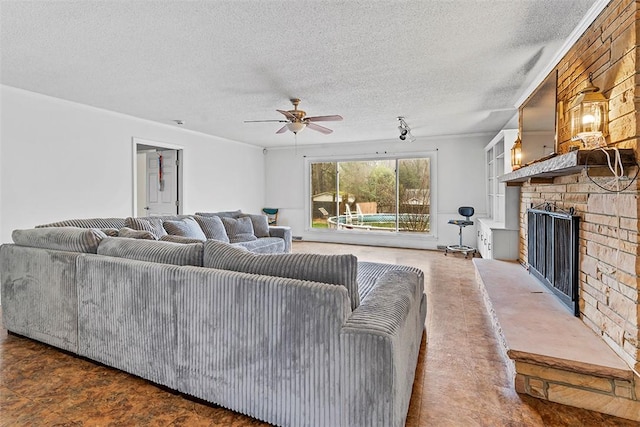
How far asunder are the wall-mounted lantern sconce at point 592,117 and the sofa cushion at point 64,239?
335 centimetres

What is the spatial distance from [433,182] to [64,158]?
6295 millimetres

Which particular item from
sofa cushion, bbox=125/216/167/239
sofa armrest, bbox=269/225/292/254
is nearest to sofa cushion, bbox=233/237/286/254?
sofa armrest, bbox=269/225/292/254

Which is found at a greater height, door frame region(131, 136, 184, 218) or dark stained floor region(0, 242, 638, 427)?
door frame region(131, 136, 184, 218)

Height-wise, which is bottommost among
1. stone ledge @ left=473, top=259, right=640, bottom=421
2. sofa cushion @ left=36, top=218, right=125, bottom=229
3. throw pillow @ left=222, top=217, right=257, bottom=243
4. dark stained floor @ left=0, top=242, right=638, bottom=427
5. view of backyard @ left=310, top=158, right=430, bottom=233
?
dark stained floor @ left=0, top=242, right=638, bottom=427

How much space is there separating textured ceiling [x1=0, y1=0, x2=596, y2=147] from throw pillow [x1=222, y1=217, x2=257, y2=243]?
5.74 ft

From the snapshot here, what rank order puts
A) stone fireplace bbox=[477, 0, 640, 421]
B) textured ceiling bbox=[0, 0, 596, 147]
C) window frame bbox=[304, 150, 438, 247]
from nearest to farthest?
stone fireplace bbox=[477, 0, 640, 421]
textured ceiling bbox=[0, 0, 596, 147]
window frame bbox=[304, 150, 438, 247]

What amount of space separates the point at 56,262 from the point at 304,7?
2453 mm

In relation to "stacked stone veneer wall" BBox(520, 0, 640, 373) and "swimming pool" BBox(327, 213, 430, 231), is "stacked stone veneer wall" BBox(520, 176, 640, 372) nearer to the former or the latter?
"stacked stone veneer wall" BBox(520, 0, 640, 373)

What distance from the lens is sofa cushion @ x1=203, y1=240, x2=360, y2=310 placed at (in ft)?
5.37

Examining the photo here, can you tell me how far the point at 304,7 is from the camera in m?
2.19

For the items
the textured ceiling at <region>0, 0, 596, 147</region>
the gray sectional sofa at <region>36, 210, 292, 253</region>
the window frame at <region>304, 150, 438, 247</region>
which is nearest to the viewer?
the textured ceiling at <region>0, 0, 596, 147</region>

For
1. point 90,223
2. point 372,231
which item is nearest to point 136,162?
point 90,223

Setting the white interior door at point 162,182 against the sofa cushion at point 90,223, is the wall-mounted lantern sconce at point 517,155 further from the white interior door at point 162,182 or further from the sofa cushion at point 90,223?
the white interior door at point 162,182

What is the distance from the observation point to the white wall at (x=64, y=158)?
A: 3855mm
